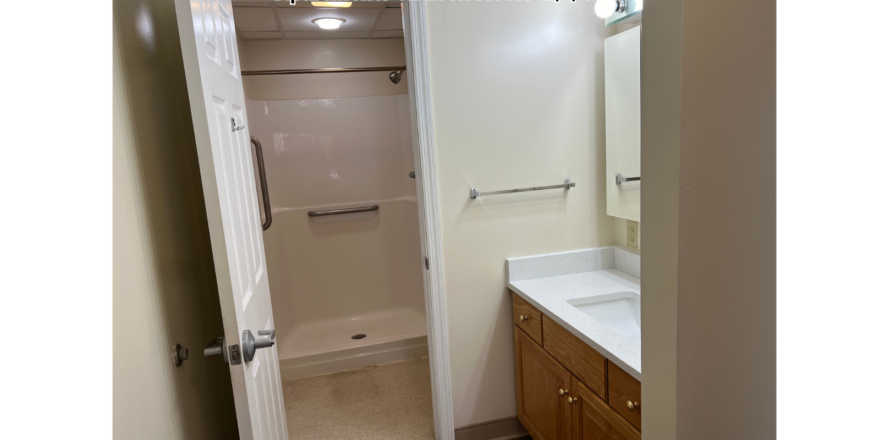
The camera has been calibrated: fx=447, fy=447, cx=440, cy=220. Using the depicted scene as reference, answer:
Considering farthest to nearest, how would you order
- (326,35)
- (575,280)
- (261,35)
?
(326,35), (261,35), (575,280)

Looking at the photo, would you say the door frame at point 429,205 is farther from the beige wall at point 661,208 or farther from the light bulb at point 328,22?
the light bulb at point 328,22

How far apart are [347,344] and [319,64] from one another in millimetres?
1961

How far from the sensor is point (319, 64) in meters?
3.20

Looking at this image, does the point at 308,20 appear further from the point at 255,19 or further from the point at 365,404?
the point at 365,404

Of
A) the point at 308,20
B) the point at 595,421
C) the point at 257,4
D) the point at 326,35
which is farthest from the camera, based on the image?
the point at 326,35

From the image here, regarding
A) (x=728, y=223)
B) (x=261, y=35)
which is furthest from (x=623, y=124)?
(x=261, y=35)

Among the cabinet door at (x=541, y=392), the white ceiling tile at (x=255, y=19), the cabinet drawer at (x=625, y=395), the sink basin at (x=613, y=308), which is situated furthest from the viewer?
the white ceiling tile at (x=255, y=19)

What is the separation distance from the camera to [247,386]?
100cm

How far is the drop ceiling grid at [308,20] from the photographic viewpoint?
8.12 ft

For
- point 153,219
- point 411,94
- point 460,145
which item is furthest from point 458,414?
point 153,219

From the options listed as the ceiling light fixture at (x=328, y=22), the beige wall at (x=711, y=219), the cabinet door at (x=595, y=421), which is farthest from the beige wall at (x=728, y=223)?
the ceiling light fixture at (x=328, y=22)

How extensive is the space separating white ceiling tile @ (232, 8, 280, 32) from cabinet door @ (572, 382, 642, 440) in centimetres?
246

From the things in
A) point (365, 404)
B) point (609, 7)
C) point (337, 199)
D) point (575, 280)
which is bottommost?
point (365, 404)

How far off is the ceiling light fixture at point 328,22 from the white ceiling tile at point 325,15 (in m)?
0.03
